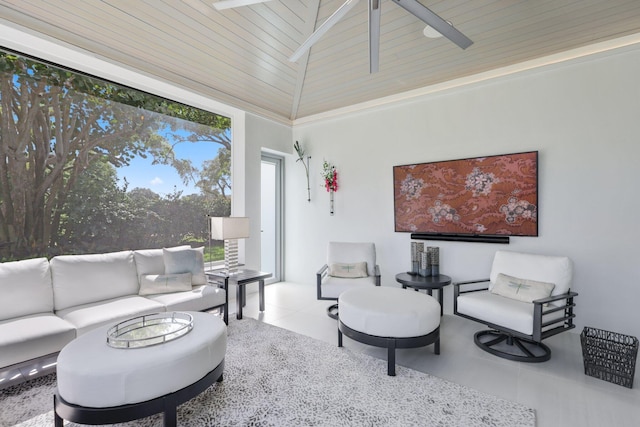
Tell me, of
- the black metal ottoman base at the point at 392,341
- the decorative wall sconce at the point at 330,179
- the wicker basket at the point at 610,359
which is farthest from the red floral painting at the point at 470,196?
the black metal ottoman base at the point at 392,341

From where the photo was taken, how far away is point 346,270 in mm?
3967

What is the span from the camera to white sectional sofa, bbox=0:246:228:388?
7.30ft

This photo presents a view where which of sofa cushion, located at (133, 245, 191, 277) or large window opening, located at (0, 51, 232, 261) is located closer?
large window opening, located at (0, 51, 232, 261)

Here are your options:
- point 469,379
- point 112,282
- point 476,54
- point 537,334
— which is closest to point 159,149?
point 112,282

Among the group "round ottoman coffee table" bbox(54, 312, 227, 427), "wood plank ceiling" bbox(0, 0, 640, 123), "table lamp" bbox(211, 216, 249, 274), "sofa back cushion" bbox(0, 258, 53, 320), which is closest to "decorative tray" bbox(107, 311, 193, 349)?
"round ottoman coffee table" bbox(54, 312, 227, 427)

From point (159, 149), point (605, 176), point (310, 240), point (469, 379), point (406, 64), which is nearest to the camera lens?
point (469, 379)

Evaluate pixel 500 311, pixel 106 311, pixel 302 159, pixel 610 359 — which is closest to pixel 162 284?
pixel 106 311

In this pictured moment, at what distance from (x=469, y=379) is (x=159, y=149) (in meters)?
4.36

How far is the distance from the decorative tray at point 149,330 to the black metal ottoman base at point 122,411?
33cm

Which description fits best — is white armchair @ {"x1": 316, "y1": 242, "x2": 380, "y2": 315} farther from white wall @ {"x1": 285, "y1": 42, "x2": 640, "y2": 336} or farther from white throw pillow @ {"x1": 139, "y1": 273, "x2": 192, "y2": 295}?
white throw pillow @ {"x1": 139, "y1": 273, "x2": 192, "y2": 295}

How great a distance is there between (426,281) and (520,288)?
941 mm

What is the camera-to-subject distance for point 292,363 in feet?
8.75

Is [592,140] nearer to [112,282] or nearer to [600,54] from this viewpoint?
[600,54]

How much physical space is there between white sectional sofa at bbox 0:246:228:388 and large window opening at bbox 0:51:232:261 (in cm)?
44
